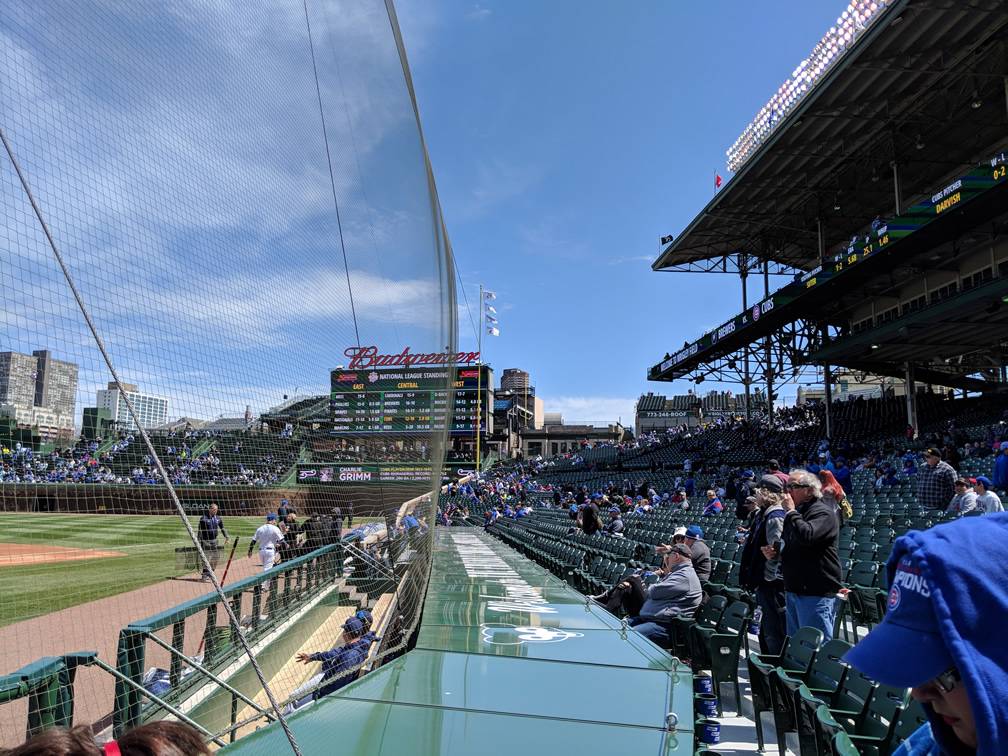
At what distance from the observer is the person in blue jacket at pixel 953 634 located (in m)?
0.71

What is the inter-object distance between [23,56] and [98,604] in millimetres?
5153

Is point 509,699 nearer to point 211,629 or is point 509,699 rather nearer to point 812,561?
point 211,629

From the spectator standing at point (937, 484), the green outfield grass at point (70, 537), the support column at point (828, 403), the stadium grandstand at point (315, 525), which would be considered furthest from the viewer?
the support column at point (828, 403)

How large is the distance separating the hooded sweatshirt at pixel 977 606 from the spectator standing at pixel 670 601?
495cm

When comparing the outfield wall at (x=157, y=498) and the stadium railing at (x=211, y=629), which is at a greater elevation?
the outfield wall at (x=157, y=498)

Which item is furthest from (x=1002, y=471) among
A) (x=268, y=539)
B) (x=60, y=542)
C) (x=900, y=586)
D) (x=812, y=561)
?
(x=60, y=542)

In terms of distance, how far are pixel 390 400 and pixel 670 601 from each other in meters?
3.03

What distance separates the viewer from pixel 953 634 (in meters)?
0.73

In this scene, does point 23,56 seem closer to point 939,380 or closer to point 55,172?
point 55,172

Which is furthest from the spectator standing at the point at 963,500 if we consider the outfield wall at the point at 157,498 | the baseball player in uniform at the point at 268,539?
the baseball player in uniform at the point at 268,539

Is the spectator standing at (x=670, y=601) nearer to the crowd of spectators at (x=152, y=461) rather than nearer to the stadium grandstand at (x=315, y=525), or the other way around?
the stadium grandstand at (x=315, y=525)

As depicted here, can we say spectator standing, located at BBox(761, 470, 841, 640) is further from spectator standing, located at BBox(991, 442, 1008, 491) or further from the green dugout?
spectator standing, located at BBox(991, 442, 1008, 491)

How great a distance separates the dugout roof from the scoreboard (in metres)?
17.9

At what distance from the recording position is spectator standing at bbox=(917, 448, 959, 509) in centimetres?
924
